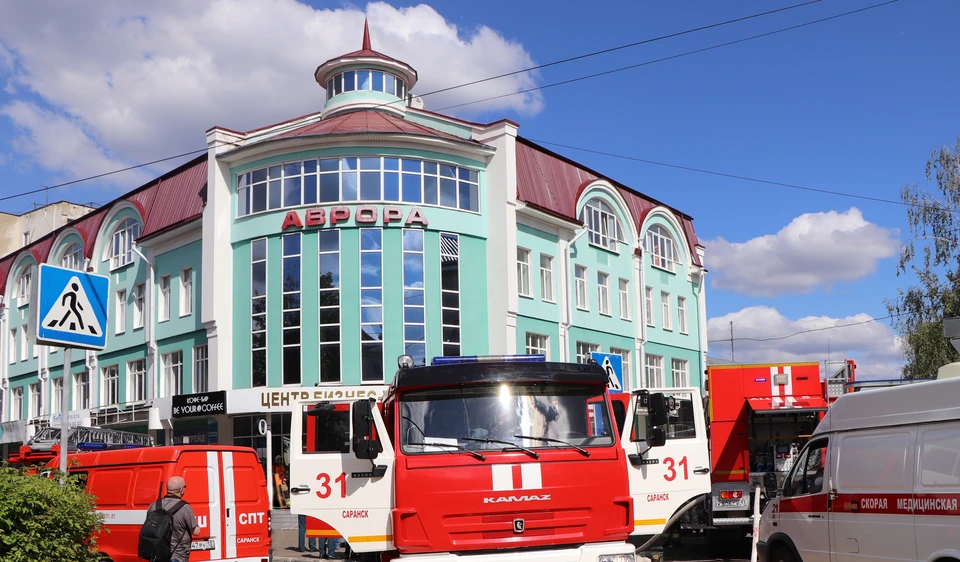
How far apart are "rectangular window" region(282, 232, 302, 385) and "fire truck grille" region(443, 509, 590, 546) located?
23500 millimetres

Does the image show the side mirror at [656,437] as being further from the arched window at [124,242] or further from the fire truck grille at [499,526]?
the arched window at [124,242]

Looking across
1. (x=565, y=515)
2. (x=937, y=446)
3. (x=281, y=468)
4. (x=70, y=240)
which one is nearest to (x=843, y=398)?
(x=937, y=446)

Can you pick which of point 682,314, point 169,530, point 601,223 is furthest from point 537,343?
point 169,530

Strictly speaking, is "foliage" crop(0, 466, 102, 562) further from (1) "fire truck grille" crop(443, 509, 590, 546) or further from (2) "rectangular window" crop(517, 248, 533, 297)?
(2) "rectangular window" crop(517, 248, 533, 297)

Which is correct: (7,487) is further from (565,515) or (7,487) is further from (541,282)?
(541,282)

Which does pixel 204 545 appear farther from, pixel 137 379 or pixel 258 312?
pixel 137 379

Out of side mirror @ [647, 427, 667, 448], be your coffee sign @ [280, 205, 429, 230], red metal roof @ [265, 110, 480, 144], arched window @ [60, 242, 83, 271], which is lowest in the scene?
side mirror @ [647, 427, 667, 448]

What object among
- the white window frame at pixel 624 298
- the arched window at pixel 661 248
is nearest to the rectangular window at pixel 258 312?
the white window frame at pixel 624 298

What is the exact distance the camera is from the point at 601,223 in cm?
3997

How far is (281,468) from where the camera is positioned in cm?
2464

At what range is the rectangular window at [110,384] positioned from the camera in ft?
132

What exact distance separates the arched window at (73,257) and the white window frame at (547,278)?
20.7 m

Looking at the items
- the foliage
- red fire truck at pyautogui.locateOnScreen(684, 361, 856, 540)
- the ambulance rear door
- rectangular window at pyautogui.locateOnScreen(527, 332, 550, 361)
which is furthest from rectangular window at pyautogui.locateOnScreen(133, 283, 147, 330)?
the ambulance rear door

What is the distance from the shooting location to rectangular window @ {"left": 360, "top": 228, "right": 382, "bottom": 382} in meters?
31.0
